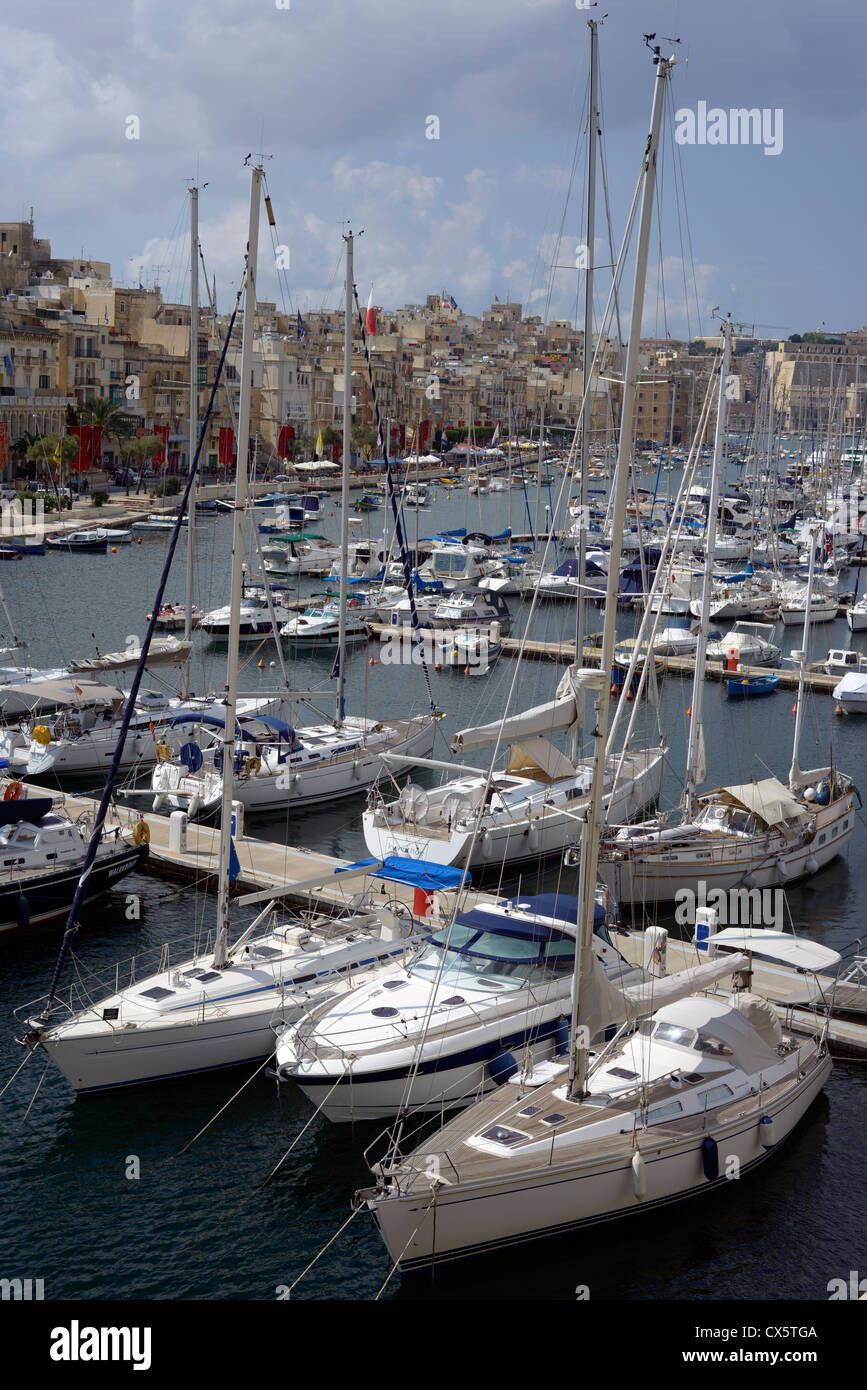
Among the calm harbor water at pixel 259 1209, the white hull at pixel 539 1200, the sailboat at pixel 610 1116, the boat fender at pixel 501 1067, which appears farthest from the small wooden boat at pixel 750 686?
the white hull at pixel 539 1200

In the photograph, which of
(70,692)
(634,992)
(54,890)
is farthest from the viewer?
(70,692)

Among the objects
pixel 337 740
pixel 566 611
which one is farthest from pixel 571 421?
pixel 337 740

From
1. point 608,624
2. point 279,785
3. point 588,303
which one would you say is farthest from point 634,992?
point 588,303

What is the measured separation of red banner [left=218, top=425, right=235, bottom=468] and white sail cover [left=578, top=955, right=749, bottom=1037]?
223 feet

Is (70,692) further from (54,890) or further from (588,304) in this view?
(588,304)

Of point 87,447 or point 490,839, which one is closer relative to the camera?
point 490,839

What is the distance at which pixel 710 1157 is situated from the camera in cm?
1273

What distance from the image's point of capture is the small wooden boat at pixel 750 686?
35969 mm

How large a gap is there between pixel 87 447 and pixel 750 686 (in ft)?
173

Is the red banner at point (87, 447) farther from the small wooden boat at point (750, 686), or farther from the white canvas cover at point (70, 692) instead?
the white canvas cover at point (70, 692)

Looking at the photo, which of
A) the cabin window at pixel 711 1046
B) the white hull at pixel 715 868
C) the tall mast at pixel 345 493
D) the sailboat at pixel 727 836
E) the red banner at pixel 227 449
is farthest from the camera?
the red banner at pixel 227 449

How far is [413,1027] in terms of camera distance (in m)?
14.1

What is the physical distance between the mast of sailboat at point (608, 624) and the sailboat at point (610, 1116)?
0.02 m
